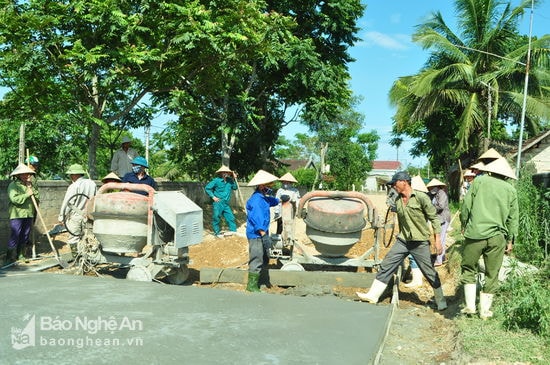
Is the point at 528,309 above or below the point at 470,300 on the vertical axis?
above

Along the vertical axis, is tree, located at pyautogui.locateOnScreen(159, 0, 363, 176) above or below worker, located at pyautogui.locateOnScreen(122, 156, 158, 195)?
above

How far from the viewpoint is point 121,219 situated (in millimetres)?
7832

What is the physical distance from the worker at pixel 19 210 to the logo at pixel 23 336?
439 centimetres

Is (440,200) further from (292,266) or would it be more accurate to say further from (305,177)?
(305,177)

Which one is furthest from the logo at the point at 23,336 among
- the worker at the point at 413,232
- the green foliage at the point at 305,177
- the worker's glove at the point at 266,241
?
the green foliage at the point at 305,177

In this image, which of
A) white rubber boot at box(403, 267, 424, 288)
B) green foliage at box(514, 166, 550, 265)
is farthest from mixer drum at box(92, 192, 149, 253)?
green foliage at box(514, 166, 550, 265)

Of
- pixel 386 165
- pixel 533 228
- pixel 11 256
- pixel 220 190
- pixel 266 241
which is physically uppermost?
pixel 386 165

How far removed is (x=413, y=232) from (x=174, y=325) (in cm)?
304

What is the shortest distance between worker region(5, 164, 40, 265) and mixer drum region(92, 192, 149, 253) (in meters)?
2.24

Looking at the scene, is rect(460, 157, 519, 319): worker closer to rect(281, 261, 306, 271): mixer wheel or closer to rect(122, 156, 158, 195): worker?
rect(281, 261, 306, 271): mixer wheel

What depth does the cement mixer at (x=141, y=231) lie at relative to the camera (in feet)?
25.5

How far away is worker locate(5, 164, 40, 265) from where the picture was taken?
9305 millimetres

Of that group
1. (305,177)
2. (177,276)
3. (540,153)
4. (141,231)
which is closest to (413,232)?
(177,276)

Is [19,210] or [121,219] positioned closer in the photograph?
[121,219]
